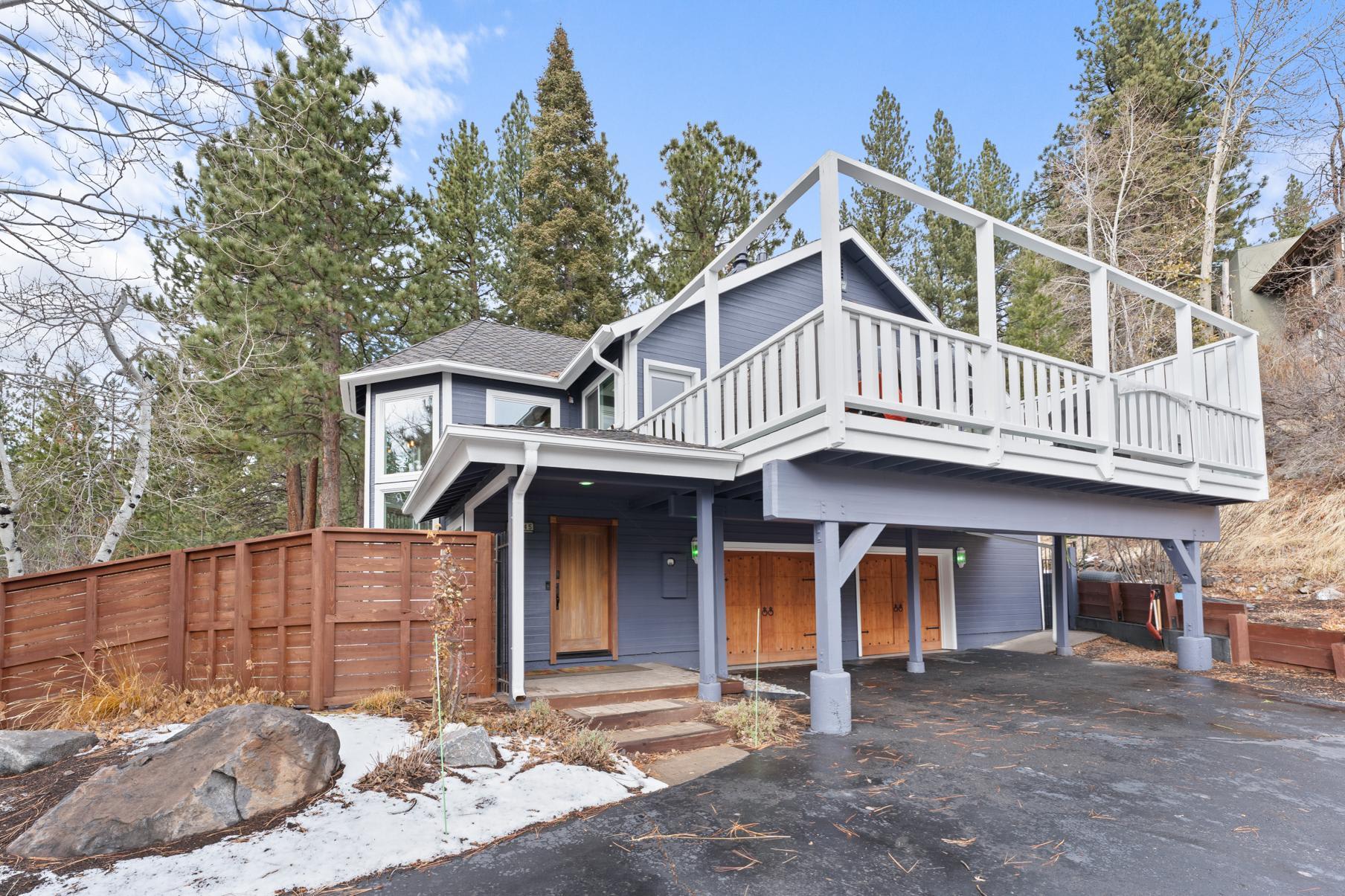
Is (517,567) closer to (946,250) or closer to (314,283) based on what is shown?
(314,283)

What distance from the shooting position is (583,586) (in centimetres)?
887

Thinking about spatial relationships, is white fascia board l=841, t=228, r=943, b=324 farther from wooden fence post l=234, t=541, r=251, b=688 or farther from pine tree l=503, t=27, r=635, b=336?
pine tree l=503, t=27, r=635, b=336

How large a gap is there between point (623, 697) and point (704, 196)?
16336mm

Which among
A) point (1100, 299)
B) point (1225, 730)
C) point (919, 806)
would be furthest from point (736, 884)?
point (1100, 299)

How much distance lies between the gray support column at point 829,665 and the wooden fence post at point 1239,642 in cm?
696

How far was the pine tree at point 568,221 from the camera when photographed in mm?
20516

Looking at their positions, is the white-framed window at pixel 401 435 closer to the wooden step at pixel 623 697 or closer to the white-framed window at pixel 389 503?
the white-framed window at pixel 389 503

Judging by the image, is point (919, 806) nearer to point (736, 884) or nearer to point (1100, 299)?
point (736, 884)

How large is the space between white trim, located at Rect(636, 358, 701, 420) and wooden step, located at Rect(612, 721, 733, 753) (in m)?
4.72

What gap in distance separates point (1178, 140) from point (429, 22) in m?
19.1

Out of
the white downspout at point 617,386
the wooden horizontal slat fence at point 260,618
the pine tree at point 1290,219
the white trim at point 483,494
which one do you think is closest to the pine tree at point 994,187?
the pine tree at point 1290,219

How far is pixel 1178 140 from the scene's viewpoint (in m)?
17.4

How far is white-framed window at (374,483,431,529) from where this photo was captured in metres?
11.4

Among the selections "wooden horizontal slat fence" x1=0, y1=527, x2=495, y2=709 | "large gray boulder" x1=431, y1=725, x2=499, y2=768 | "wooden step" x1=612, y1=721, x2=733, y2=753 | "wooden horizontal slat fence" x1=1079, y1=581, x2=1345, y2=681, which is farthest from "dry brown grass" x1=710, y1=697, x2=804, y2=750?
"wooden horizontal slat fence" x1=1079, y1=581, x2=1345, y2=681
